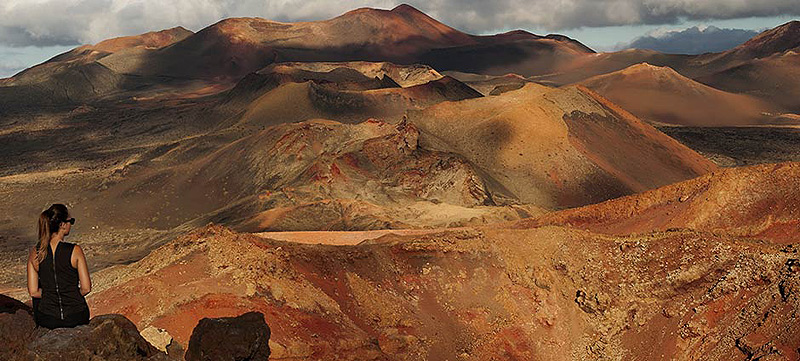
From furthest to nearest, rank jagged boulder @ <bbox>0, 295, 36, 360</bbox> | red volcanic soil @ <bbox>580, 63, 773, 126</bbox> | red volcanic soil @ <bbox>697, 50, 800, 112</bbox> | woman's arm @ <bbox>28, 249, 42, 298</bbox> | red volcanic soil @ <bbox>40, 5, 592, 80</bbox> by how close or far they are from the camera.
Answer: red volcanic soil @ <bbox>40, 5, 592, 80</bbox> → red volcanic soil @ <bbox>697, 50, 800, 112</bbox> → red volcanic soil @ <bbox>580, 63, 773, 126</bbox> → woman's arm @ <bbox>28, 249, 42, 298</bbox> → jagged boulder @ <bbox>0, 295, 36, 360</bbox>

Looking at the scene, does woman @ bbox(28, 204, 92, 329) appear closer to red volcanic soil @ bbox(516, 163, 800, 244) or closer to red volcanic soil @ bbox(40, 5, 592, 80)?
red volcanic soil @ bbox(516, 163, 800, 244)

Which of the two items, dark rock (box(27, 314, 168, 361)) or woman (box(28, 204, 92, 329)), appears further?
woman (box(28, 204, 92, 329))

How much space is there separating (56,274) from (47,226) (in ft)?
1.64

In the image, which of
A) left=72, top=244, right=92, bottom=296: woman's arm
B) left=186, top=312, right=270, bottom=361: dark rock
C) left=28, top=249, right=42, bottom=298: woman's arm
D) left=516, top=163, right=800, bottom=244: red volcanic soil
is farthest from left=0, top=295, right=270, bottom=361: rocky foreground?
left=516, top=163, right=800, bottom=244: red volcanic soil

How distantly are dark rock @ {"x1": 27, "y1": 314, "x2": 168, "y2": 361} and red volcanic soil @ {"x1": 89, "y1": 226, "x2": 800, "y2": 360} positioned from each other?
4.35m

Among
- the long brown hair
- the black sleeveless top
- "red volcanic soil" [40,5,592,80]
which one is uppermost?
"red volcanic soil" [40,5,592,80]

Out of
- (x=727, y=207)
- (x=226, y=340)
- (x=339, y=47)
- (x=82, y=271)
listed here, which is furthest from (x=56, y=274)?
(x=339, y=47)

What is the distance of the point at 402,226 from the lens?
28547mm

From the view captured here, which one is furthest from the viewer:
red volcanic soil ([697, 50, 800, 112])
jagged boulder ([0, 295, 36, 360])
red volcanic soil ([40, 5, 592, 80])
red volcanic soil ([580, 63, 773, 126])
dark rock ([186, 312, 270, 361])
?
red volcanic soil ([40, 5, 592, 80])

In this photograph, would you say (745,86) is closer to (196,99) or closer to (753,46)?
(753,46)

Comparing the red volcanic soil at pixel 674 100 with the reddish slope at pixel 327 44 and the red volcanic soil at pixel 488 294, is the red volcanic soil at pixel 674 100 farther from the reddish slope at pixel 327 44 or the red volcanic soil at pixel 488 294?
the red volcanic soil at pixel 488 294

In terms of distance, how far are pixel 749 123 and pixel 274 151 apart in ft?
207

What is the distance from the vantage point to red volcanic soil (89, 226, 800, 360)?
39.7ft

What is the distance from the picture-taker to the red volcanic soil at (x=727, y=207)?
16938 millimetres
